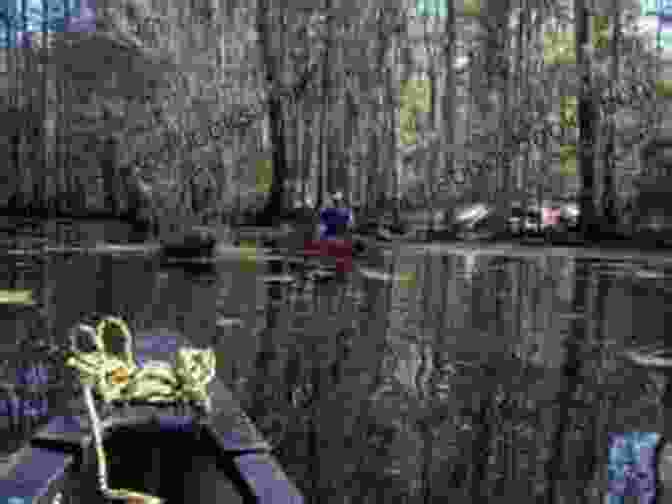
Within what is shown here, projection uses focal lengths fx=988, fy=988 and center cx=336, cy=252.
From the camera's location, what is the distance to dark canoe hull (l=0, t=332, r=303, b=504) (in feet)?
13.7

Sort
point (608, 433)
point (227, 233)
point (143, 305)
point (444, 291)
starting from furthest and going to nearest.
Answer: point (227, 233)
point (444, 291)
point (143, 305)
point (608, 433)

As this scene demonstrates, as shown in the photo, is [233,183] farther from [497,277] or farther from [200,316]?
[200,316]

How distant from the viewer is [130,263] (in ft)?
74.4

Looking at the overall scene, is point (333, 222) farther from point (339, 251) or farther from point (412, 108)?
point (412, 108)

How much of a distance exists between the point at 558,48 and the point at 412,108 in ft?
42.9

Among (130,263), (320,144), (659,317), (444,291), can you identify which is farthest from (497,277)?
(320,144)

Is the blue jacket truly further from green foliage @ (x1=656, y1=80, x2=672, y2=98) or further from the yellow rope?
the yellow rope

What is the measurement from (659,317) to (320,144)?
23.3 metres

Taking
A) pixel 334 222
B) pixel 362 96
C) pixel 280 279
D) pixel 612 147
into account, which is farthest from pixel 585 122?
pixel 280 279

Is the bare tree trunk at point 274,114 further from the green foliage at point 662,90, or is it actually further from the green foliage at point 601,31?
the green foliage at point 662,90

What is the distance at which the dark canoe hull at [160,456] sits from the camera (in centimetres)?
418

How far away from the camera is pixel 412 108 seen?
52.7m

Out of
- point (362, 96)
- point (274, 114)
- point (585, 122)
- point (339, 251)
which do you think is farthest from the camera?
point (274, 114)

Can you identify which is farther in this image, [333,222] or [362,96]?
[362,96]
